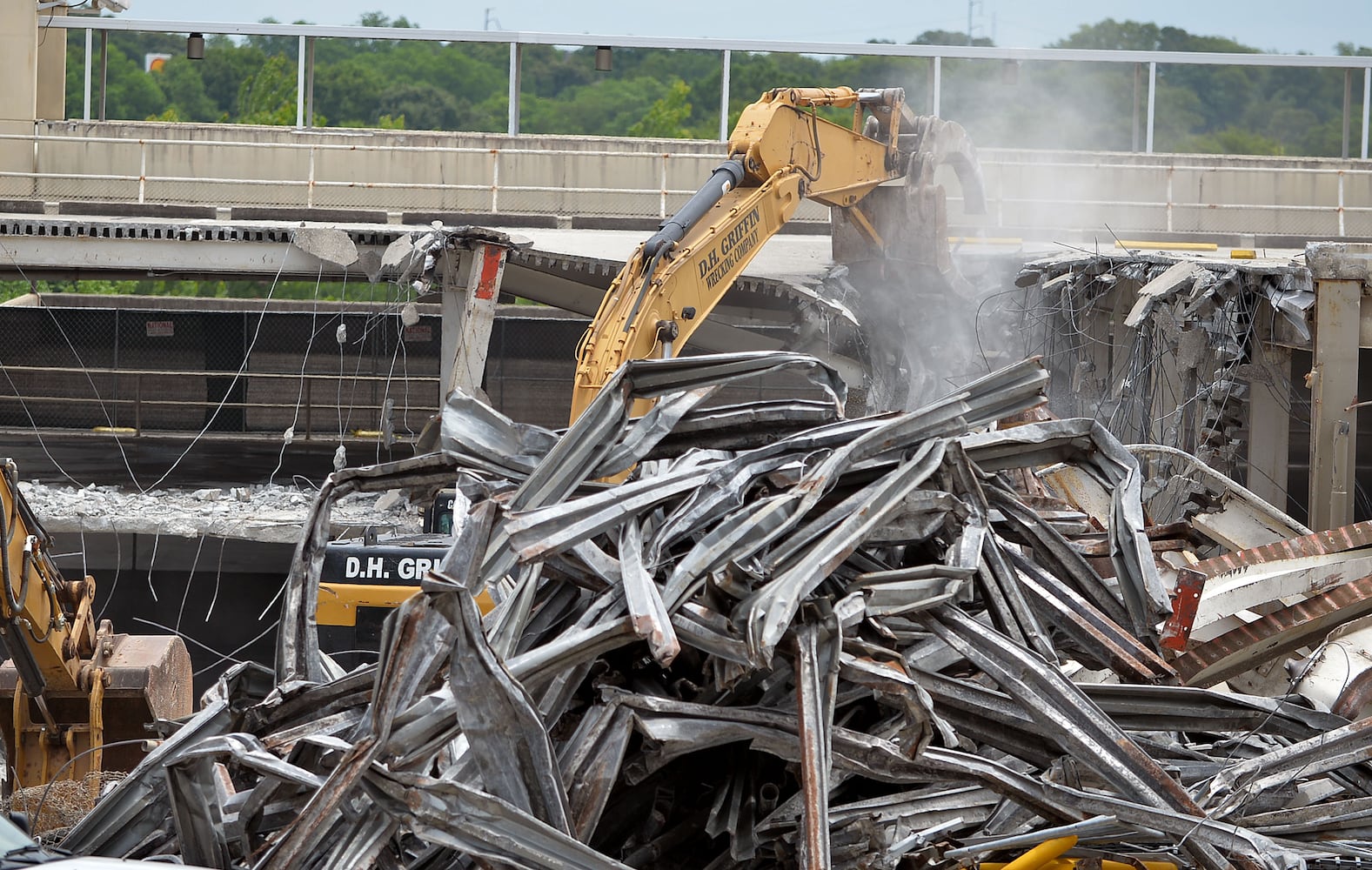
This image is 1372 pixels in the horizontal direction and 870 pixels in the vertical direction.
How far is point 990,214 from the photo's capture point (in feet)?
70.5

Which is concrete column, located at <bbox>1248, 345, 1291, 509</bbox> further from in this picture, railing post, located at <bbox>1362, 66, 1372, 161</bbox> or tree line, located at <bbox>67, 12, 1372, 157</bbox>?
tree line, located at <bbox>67, 12, 1372, 157</bbox>

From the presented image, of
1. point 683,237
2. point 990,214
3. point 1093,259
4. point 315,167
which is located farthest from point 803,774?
point 315,167

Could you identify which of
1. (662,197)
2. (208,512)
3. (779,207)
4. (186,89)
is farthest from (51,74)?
(186,89)

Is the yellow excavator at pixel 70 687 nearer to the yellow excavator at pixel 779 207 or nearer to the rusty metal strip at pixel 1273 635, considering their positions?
the yellow excavator at pixel 779 207

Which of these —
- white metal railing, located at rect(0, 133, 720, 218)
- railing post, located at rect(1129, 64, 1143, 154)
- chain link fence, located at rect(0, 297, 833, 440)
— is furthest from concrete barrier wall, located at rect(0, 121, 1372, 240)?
railing post, located at rect(1129, 64, 1143, 154)

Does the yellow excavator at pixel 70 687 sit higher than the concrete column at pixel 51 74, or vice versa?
the concrete column at pixel 51 74

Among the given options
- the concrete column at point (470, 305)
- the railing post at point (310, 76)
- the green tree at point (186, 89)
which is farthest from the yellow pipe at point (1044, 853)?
the green tree at point (186, 89)

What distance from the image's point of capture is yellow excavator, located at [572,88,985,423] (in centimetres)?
1066

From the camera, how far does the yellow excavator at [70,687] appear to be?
875 cm

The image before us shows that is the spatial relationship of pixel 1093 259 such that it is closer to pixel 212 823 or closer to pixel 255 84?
pixel 212 823

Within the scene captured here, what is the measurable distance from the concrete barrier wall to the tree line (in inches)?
830

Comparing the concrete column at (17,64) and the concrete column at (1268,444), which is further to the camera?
the concrete column at (17,64)

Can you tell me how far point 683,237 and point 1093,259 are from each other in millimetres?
6247

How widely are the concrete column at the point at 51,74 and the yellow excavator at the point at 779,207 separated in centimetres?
1818
